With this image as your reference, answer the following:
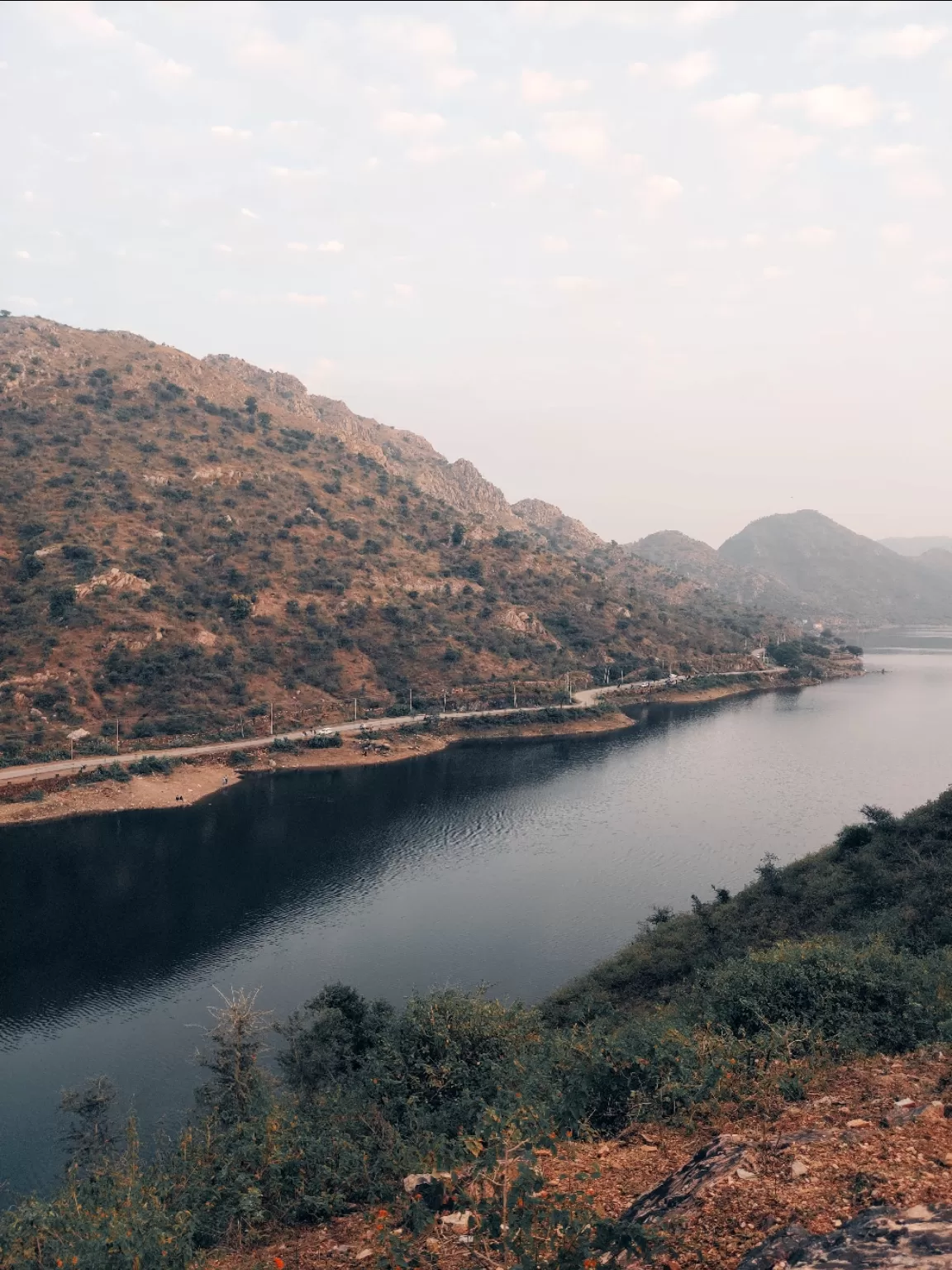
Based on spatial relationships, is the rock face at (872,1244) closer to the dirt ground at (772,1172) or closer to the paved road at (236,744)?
the dirt ground at (772,1172)

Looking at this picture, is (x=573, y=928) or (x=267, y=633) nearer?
(x=573, y=928)

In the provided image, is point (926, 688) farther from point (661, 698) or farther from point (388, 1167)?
point (388, 1167)

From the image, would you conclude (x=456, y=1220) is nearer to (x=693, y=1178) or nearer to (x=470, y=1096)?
(x=693, y=1178)

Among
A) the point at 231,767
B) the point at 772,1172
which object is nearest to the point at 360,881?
the point at 231,767

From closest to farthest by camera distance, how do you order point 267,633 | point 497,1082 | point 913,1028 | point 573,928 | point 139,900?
point 913,1028 → point 497,1082 → point 573,928 → point 139,900 → point 267,633

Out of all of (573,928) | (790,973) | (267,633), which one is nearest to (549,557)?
(267,633)

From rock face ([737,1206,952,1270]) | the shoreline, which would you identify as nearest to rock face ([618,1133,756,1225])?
rock face ([737,1206,952,1270])
